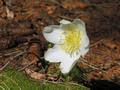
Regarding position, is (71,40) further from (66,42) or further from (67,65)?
(67,65)

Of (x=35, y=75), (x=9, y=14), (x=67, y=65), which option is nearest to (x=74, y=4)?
(x=9, y=14)

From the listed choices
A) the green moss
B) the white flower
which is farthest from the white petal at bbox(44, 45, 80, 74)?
the green moss

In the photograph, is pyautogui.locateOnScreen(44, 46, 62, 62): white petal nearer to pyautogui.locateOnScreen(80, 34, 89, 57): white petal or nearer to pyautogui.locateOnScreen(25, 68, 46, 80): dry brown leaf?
pyautogui.locateOnScreen(80, 34, 89, 57): white petal

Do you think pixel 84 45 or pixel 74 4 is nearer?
pixel 84 45

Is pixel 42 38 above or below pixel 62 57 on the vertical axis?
below

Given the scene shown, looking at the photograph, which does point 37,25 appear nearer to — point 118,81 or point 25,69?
point 25,69

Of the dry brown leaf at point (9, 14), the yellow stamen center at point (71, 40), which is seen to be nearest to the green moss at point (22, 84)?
the yellow stamen center at point (71, 40)

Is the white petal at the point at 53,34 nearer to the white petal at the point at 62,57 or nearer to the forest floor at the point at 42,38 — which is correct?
the white petal at the point at 62,57

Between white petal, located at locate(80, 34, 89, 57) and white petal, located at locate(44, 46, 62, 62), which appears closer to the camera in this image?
white petal, located at locate(80, 34, 89, 57)
